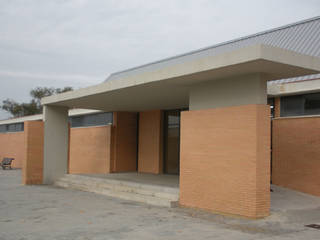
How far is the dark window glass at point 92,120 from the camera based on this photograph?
1999cm

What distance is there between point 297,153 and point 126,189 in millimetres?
5776

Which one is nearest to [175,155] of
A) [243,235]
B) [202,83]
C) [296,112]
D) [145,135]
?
[145,135]

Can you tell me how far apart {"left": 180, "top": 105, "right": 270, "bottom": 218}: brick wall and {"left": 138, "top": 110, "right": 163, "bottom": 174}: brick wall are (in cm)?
715

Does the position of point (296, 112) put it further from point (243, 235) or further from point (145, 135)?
point (145, 135)

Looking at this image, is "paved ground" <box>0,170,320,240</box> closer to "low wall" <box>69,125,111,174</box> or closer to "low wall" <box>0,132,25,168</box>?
"low wall" <box>69,125,111,174</box>

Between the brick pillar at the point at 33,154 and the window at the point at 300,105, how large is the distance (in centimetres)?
1014

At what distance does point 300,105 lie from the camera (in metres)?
12.5

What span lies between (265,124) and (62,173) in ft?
35.8

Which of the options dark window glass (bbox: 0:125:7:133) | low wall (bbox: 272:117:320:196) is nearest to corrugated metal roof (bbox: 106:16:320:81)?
low wall (bbox: 272:117:320:196)

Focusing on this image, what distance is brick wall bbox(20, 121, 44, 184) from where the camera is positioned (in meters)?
16.4

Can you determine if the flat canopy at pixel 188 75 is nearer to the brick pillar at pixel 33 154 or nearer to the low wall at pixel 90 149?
the brick pillar at pixel 33 154

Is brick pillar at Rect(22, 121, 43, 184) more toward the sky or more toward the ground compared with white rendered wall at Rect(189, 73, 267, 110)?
more toward the ground

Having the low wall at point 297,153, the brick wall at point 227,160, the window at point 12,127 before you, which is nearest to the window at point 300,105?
the low wall at point 297,153

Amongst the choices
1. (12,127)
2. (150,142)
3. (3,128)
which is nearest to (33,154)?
(150,142)
